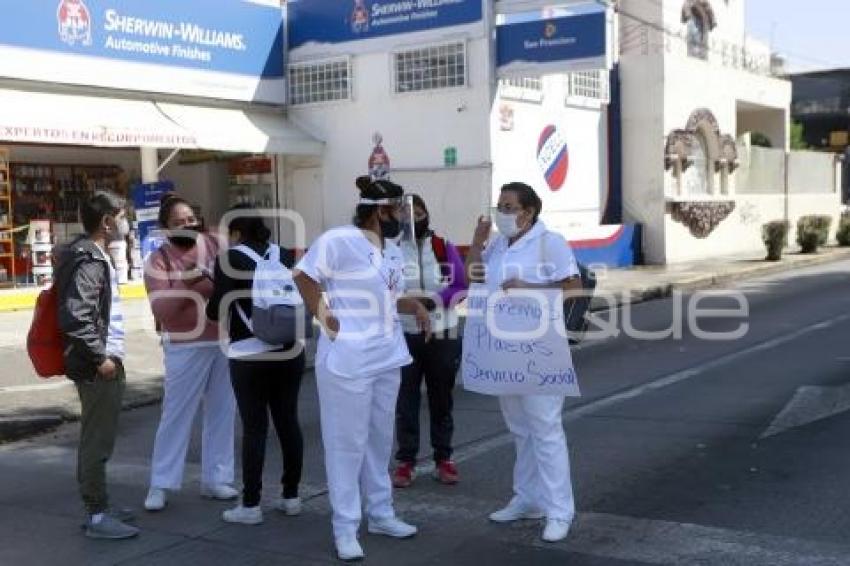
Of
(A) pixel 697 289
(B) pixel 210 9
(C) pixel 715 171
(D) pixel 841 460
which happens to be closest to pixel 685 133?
(C) pixel 715 171

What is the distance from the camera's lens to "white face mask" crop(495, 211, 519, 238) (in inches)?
205

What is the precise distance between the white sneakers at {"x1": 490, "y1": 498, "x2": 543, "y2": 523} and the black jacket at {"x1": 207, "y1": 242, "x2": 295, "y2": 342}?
1646 millimetres

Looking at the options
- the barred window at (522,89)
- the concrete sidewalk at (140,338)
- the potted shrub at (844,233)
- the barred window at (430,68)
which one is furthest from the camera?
the potted shrub at (844,233)

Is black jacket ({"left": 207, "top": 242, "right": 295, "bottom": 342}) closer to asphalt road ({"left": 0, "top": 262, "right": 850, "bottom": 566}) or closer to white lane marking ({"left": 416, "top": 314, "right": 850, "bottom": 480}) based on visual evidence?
asphalt road ({"left": 0, "top": 262, "right": 850, "bottom": 566})

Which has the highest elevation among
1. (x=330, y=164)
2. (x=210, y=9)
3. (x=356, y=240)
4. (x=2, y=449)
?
(x=210, y=9)

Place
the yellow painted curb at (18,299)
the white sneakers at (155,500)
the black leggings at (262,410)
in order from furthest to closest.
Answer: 1. the yellow painted curb at (18,299)
2. the white sneakers at (155,500)
3. the black leggings at (262,410)

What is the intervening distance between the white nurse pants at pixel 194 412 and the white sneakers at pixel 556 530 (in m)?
2.01

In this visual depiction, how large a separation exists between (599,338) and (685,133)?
1261 centimetres

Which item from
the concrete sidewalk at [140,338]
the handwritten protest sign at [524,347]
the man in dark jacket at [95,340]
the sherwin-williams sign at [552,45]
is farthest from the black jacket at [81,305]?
the sherwin-williams sign at [552,45]

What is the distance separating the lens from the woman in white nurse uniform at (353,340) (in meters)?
4.82

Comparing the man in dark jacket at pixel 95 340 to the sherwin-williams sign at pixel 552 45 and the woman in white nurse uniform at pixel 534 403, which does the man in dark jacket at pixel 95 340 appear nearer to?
the woman in white nurse uniform at pixel 534 403

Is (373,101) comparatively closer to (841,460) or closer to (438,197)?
(438,197)

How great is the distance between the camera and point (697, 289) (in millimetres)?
19438

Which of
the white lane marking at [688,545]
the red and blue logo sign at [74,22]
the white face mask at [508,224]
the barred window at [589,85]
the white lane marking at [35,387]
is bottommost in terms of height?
the white lane marking at [688,545]
